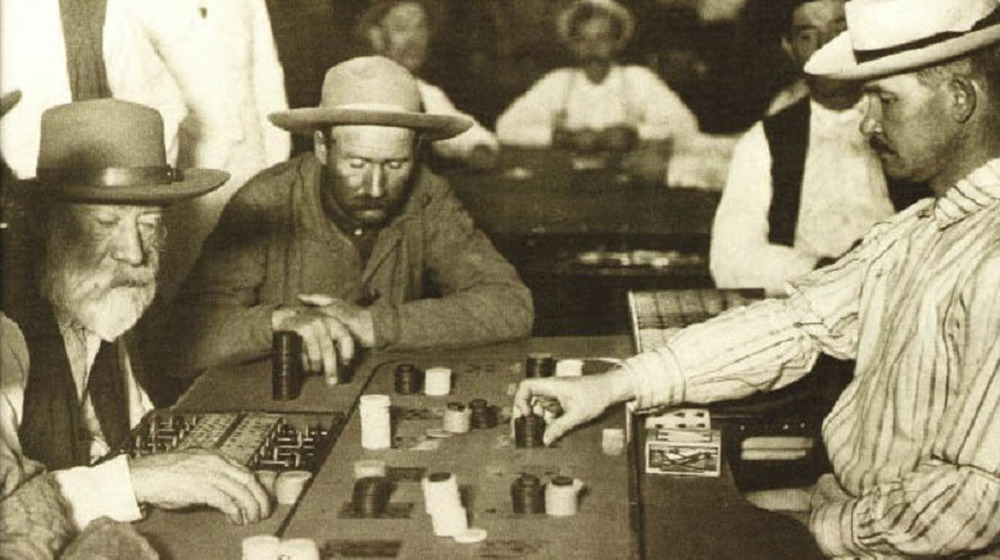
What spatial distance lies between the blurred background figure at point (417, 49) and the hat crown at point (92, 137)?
241cm

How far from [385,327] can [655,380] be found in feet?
3.23

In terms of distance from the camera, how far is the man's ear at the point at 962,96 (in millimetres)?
2332

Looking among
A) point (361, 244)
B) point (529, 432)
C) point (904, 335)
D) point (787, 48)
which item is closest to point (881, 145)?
point (904, 335)

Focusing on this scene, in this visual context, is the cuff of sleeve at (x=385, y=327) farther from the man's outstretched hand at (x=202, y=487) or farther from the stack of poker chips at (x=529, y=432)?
the man's outstretched hand at (x=202, y=487)

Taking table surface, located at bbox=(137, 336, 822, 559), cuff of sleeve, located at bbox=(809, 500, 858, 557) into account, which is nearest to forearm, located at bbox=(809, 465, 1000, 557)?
cuff of sleeve, located at bbox=(809, 500, 858, 557)

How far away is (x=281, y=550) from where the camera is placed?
6.36ft

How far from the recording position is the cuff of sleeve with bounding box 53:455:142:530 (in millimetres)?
2145

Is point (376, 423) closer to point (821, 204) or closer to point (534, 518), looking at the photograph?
point (534, 518)

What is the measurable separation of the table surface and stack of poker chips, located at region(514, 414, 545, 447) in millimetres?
31

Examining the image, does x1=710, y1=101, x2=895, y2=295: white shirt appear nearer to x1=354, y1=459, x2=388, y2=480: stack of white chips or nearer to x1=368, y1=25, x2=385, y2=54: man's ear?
x1=368, y1=25, x2=385, y2=54: man's ear

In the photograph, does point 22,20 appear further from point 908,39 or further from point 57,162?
point 908,39

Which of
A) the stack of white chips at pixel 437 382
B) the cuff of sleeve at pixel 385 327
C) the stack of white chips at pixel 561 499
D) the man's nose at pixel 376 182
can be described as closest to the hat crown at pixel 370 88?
the man's nose at pixel 376 182

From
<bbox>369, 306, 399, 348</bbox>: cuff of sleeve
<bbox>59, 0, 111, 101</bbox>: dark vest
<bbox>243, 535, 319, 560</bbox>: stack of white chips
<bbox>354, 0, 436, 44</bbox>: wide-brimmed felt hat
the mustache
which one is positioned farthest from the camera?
<bbox>354, 0, 436, 44</bbox>: wide-brimmed felt hat

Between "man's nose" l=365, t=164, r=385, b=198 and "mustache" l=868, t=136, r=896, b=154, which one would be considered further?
"man's nose" l=365, t=164, r=385, b=198
